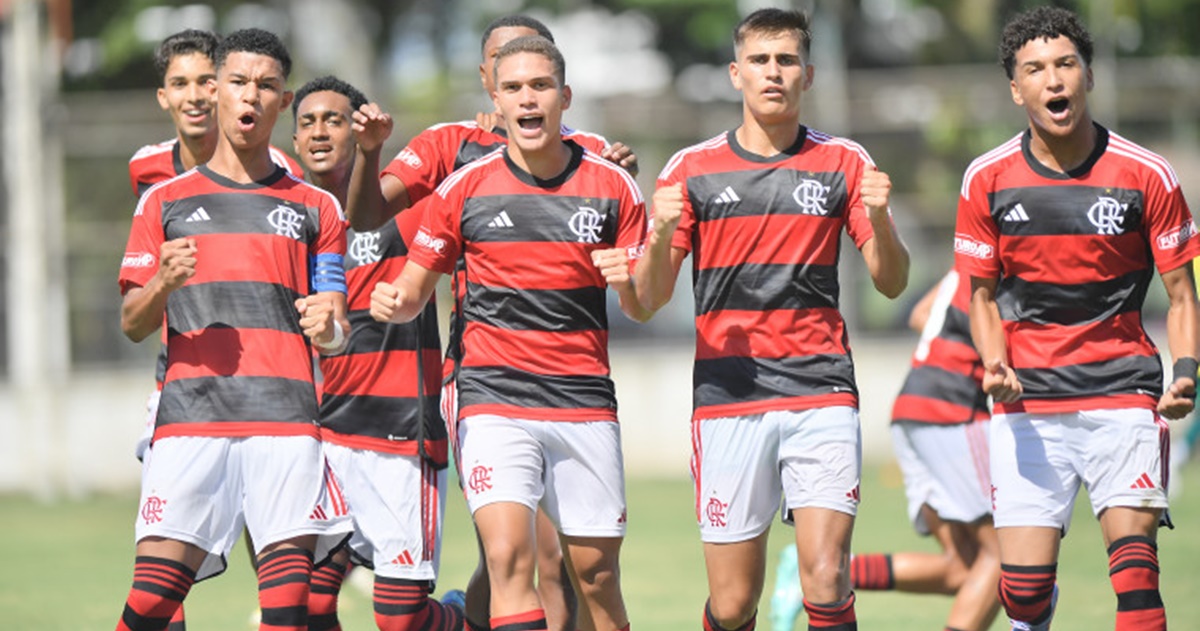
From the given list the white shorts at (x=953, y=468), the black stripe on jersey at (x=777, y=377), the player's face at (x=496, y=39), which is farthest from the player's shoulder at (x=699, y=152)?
the white shorts at (x=953, y=468)

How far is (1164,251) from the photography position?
721 cm

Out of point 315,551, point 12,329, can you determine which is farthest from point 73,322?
point 315,551

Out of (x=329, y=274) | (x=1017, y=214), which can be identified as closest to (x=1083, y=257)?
(x=1017, y=214)

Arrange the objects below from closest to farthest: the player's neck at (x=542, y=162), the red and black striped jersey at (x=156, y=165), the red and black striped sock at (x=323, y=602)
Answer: the player's neck at (x=542, y=162) → the red and black striped sock at (x=323, y=602) → the red and black striped jersey at (x=156, y=165)

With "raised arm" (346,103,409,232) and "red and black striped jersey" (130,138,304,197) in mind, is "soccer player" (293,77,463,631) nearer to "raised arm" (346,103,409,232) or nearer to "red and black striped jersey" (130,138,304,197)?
"red and black striped jersey" (130,138,304,197)

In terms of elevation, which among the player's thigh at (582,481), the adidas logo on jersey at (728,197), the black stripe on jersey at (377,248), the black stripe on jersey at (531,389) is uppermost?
the adidas logo on jersey at (728,197)

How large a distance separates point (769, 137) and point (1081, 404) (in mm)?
1620

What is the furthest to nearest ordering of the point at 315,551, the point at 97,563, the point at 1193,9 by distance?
the point at 1193,9 < the point at 97,563 < the point at 315,551

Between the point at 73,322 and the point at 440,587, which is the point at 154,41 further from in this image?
the point at 440,587

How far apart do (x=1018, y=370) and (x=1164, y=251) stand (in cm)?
74

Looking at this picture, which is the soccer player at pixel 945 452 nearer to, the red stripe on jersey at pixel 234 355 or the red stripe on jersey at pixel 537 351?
the red stripe on jersey at pixel 537 351

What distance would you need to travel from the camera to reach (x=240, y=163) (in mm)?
7133

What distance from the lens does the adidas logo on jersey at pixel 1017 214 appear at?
289 inches

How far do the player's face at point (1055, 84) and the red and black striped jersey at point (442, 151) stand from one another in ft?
6.12
